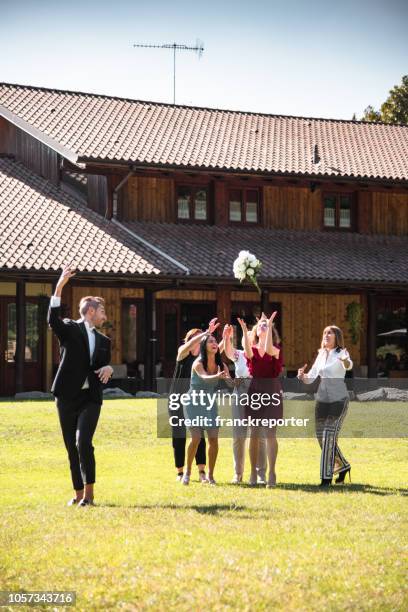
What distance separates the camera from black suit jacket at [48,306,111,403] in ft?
34.9

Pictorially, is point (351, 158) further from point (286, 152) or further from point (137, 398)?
point (137, 398)

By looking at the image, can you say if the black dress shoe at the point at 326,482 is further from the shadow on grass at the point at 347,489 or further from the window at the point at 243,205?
the window at the point at 243,205

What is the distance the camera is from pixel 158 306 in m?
31.3

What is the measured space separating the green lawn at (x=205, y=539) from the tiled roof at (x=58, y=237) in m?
12.1

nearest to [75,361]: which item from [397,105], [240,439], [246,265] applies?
[240,439]

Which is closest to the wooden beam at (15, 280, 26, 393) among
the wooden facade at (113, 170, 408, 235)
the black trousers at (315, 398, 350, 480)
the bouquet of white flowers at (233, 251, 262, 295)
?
the wooden facade at (113, 170, 408, 235)

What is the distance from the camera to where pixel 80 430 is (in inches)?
416

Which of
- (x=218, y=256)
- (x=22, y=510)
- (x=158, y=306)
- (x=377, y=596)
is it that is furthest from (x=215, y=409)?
(x=158, y=306)

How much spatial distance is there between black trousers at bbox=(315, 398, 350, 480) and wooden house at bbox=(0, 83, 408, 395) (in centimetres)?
1439

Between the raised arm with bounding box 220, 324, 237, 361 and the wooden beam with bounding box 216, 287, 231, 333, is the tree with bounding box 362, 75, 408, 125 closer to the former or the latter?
the wooden beam with bounding box 216, 287, 231, 333

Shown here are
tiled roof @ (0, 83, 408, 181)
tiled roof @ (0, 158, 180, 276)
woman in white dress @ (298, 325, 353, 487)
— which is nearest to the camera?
woman in white dress @ (298, 325, 353, 487)

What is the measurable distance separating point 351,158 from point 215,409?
73.2 feet

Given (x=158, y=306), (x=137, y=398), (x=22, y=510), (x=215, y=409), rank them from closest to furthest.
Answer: (x=22, y=510) → (x=215, y=409) → (x=137, y=398) → (x=158, y=306)

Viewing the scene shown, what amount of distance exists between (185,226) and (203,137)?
129 inches
